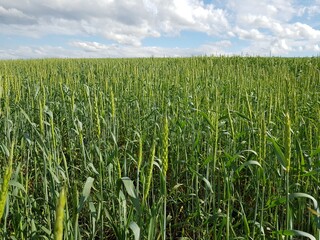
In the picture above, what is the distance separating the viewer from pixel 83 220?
2.09 meters

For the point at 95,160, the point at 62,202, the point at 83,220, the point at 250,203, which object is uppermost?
the point at 62,202

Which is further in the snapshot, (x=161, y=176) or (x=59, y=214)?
(x=161, y=176)

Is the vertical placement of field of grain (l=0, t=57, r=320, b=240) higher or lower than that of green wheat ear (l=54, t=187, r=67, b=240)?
lower

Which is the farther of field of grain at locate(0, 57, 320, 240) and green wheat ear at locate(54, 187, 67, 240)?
field of grain at locate(0, 57, 320, 240)

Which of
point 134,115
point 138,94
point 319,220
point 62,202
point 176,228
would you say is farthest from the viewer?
point 138,94

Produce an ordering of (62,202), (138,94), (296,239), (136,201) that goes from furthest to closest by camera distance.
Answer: (138,94), (296,239), (136,201), (62,202)

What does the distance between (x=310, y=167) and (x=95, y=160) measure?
59.6 inches

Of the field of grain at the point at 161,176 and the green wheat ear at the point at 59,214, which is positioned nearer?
the green wheat ear at the point at 59,214

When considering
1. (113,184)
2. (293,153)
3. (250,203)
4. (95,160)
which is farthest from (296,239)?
(95,160)

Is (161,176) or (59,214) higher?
(59,214)

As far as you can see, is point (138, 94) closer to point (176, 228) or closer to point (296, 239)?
point (176, 228)

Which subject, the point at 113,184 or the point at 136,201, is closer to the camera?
the point at 136,201

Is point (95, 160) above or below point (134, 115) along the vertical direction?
below

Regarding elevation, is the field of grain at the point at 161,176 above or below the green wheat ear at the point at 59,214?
below
